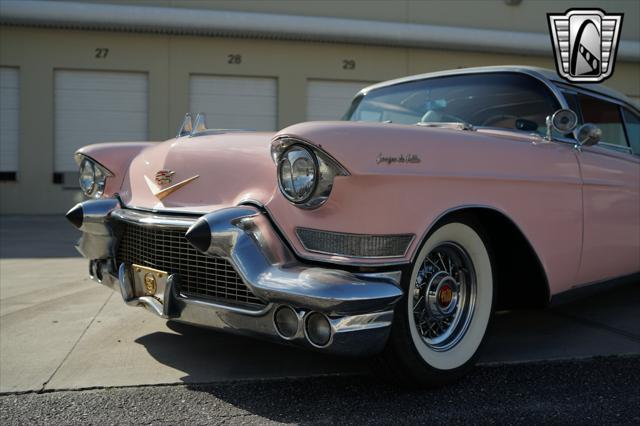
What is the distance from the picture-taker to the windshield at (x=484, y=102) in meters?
3.39

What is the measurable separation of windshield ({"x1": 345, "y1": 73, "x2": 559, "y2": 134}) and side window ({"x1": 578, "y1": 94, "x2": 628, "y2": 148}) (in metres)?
0.54

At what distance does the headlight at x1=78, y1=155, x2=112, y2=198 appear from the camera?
10.7 ft

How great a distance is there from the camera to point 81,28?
11.7 metres

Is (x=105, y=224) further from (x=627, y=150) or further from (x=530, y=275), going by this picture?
(x=627, y=150)

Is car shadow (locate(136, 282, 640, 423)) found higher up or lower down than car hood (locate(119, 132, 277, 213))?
lower down

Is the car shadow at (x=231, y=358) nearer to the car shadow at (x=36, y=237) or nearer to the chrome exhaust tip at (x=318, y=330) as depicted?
the chrome exhaust tip at (x=318, y=330)

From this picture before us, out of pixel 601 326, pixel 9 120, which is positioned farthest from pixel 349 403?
pixel 9 120

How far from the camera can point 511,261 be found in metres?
2.92

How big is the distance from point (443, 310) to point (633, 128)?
8.34 feet

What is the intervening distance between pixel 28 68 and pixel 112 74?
1.55 metres

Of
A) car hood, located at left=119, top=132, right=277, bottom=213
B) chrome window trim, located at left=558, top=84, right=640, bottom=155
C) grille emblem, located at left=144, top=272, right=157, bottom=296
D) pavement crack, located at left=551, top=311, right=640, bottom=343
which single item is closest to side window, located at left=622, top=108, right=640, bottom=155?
chrome window trim, located at left=558, top=84, right=640, bottom=155

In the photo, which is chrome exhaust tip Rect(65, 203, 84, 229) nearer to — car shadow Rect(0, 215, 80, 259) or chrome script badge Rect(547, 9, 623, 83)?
car shadow Rect(0, 215, 80, 259)

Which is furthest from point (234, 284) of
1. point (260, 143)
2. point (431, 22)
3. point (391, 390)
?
point (431, 22)

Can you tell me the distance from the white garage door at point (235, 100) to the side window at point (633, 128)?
897cm
